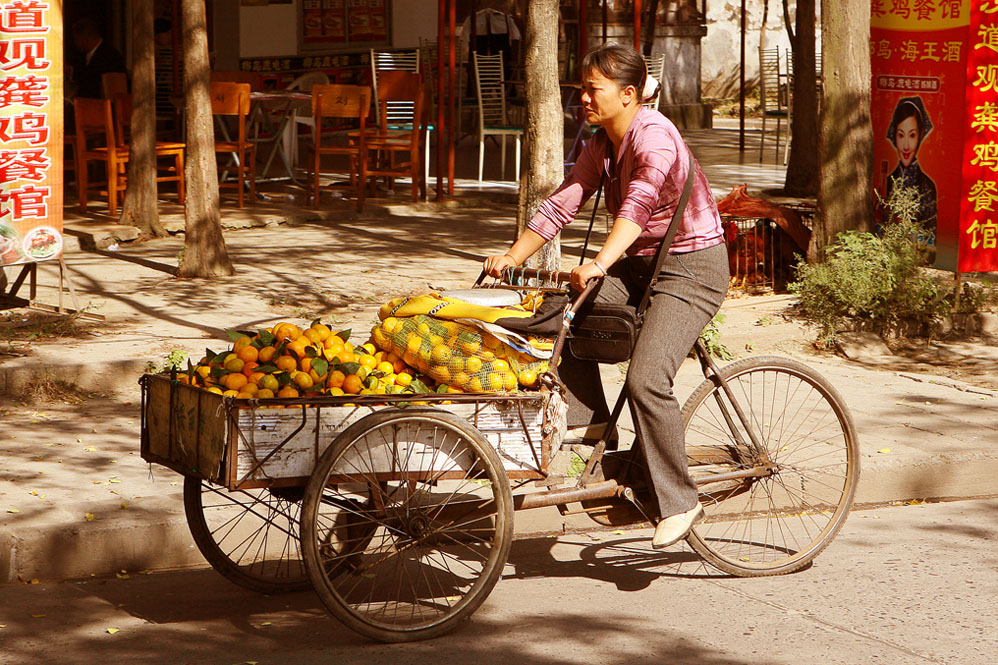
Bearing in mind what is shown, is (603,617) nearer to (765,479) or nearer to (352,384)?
(765,479)

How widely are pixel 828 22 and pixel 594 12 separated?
1467 centimetres

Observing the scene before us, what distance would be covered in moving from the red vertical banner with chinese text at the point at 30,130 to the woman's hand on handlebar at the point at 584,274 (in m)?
4.60

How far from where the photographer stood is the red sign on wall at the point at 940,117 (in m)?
8.58

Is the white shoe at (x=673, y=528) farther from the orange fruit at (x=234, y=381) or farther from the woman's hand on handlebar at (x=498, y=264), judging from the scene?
the orange fruit at (x=234, y=381)

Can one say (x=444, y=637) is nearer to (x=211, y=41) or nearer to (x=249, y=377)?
(x=249, y=377)

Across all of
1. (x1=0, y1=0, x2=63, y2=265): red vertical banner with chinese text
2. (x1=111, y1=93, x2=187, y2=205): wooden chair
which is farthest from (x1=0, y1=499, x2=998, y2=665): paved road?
(x1=111, y1=93, x2=187, y2=205): wooden chair

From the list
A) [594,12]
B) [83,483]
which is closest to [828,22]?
[83,483]

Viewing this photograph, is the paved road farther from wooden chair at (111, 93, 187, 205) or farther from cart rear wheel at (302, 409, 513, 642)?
wooden chair at (111, 93, 187, 205)

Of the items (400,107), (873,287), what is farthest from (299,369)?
(400,107)

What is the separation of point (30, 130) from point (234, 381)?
411 centimetres

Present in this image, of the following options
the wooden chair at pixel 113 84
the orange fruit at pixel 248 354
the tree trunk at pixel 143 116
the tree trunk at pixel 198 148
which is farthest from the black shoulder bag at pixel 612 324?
the wooden chair at pixel 113 84

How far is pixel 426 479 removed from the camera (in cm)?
401

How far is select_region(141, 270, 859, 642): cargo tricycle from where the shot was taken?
3.85 meters

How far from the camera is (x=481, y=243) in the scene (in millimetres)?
11695
